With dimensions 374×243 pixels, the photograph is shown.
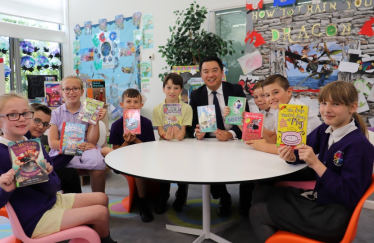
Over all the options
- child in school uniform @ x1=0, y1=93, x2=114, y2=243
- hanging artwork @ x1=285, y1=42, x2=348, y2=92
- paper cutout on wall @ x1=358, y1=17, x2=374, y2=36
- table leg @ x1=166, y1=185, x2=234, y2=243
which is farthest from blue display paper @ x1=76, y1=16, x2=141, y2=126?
child in school uniform @ x1=0, y1=93, x2=114, y2=243

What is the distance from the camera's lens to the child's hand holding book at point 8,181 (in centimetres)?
127

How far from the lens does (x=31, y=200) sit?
1.47 metres

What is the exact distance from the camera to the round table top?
1487 millimetres

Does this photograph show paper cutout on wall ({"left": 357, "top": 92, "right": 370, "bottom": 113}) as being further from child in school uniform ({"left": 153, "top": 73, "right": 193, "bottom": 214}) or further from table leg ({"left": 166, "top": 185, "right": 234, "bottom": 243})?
table leg ({"left": 166, "top": 185, "right": 234, "bottom": 243})

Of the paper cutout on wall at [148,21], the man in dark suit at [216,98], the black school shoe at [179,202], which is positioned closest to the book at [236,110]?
the man in dark suit at [216,98]

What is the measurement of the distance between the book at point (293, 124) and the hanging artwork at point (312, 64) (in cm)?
246

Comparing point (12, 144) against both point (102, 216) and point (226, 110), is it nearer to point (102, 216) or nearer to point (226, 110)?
point (102, 216)

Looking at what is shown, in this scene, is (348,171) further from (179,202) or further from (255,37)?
(255,37)

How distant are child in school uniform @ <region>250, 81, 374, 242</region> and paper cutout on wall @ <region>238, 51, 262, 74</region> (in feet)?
8.80

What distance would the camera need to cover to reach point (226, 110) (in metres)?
2.40

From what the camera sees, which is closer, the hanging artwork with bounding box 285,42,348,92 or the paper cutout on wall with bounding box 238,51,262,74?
the hanging artwork with bounding box 285,42,348,92

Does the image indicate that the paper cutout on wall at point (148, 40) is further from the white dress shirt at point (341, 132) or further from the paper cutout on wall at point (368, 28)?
the white dress shirt at point (341, 132)

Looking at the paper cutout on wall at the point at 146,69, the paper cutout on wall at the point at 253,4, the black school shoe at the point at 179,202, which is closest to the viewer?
the black school shoe at the point at 179,202

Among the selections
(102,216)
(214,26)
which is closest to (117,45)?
(214,26)
